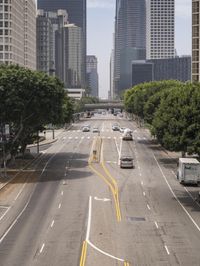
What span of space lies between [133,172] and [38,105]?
14618 mm

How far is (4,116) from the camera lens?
79375 mm

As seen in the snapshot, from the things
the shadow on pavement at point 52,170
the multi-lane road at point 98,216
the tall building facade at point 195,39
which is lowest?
the multi-lane road at point 98,216

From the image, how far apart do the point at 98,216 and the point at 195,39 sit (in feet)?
352

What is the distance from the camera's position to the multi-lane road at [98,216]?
37312mm

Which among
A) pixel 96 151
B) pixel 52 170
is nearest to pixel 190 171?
pixel 52 170

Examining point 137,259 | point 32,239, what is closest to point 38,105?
point 32,239

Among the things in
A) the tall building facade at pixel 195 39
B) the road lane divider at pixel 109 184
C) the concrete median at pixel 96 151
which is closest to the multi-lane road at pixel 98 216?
the road lane divider at pixel 109 184

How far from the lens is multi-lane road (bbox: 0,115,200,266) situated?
37312 millimetres

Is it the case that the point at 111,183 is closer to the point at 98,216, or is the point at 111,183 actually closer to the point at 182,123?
the point at 182,123

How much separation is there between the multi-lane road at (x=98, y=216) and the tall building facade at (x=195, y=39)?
214 feet

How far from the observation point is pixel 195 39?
15125 centimetres

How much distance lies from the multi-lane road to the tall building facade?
65.2 metres

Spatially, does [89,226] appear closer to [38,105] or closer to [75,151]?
[38,105]

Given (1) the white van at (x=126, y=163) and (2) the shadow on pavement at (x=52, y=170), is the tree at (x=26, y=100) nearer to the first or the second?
(2) the shadow on pavement at (x=52, y=170)
